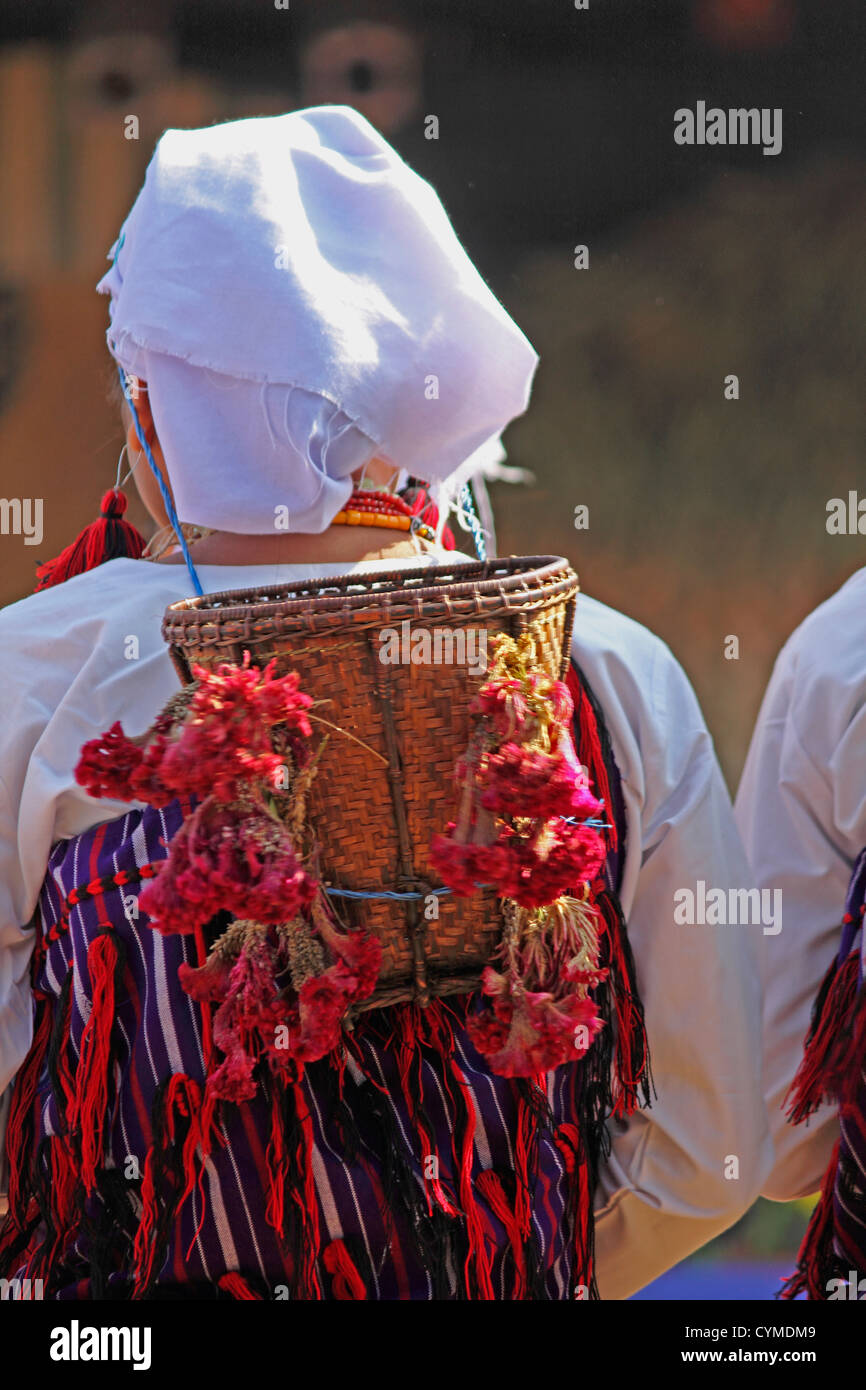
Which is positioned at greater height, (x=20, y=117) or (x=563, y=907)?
(x=20, y=117)

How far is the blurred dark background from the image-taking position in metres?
3.24

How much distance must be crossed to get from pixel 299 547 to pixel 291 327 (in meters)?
0.25

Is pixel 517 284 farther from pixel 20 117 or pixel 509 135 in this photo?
pixel 20 117

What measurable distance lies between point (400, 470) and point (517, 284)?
190 centimetres

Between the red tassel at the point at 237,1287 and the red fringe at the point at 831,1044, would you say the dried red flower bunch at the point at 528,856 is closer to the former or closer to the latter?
the red tassel at the point at 237,1287

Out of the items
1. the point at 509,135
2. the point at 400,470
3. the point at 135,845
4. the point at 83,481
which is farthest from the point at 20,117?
the point at 135,845

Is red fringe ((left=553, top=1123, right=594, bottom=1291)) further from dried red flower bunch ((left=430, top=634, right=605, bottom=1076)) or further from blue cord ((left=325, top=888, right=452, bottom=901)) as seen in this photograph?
blue cord ((left=325, top=888, right=452, bottom=901))

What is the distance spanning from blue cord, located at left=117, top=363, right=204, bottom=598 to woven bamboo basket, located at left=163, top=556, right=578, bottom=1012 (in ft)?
0.86

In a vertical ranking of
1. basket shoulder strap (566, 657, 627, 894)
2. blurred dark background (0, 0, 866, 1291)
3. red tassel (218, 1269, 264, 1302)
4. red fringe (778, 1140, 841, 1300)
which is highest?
blurred dark background (0, 0, 866, 1291)

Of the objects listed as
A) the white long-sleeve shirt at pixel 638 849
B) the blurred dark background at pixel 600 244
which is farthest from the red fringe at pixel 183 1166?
the blurred dark background at pixel 600 244

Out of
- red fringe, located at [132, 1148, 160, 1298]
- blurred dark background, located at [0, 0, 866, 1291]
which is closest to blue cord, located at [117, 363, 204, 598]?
red fringe, located at [132, 1148, 160, 1298]

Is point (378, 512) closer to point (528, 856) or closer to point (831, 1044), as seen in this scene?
point (528, 856)
